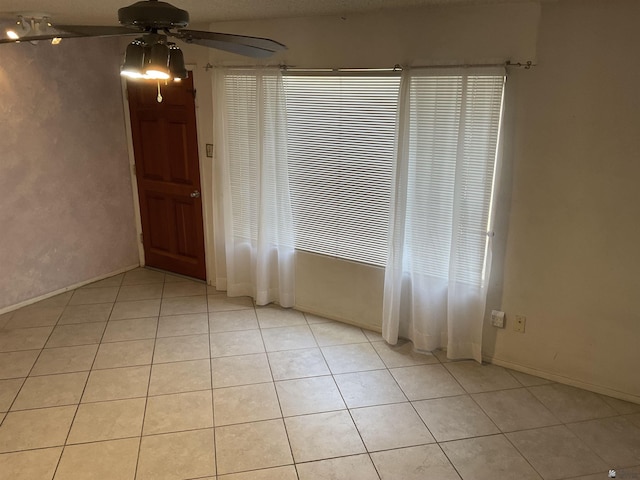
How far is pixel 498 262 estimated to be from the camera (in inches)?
128

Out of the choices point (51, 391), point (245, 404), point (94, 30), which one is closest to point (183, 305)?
point (51, 391)

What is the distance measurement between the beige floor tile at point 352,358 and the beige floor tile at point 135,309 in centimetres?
157

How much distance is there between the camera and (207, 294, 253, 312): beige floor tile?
4.29 metres

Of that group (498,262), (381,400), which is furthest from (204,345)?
(498,262)

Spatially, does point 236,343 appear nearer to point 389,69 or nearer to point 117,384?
point 117,384

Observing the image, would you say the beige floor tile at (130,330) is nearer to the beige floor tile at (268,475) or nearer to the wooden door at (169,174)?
the wooden door at (169,174)

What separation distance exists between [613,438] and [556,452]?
38cm

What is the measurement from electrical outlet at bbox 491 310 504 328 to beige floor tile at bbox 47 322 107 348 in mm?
2848

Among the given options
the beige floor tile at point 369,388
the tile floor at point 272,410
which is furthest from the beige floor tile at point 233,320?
the beige floor tile at point 369,388

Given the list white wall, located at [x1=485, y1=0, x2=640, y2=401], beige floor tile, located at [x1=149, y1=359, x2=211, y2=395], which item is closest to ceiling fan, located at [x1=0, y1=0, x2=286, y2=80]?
white wall, located at [x1=485, y1=0, x2=640, y2=401]

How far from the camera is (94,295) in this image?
4.55 m

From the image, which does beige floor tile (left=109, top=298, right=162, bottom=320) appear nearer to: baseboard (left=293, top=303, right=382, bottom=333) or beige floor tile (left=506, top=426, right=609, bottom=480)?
baseboard (left=293, top=303, right=382, bottom=333)

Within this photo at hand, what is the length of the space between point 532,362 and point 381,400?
1093 mm

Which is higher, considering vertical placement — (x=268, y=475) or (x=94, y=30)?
(x=94, y=30)
